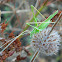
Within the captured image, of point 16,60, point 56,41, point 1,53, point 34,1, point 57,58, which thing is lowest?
point 57,58

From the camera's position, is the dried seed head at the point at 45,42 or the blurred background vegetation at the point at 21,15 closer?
the dried seed head at the point at 45,42

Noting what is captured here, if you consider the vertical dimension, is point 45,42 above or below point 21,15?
below

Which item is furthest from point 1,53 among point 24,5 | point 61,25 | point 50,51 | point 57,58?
point 57,58

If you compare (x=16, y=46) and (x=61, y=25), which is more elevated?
(x=16, y=46)

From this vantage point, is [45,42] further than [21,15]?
No

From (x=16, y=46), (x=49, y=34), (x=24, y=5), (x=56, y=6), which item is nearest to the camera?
(x=49, y=34)

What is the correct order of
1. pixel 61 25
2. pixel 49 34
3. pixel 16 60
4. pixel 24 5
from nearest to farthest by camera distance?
pixel 49 34 < pixel 16 60 < pixel 61 25 < pixel 24 5

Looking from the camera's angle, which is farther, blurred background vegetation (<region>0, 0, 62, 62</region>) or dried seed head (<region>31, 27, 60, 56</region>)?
blurred background vegetation (<region>0, 0, 62, 62</region>)

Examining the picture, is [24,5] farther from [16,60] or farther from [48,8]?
[16,60]

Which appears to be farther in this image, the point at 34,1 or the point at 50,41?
the point at 34,1
